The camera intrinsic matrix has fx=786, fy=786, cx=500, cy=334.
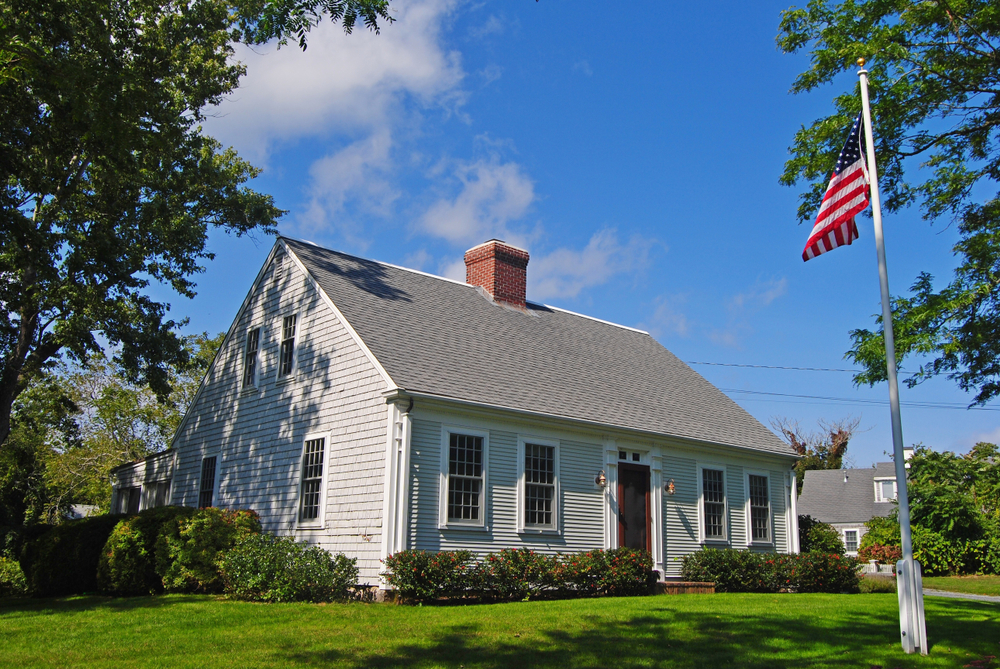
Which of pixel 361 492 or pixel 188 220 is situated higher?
pixel 188 220

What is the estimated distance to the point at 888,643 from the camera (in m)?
8.74

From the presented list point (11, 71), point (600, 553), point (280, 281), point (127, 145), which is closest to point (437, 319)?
point (280, 281)

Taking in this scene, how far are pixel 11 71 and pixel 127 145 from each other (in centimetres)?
154

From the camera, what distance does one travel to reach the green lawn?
761cm

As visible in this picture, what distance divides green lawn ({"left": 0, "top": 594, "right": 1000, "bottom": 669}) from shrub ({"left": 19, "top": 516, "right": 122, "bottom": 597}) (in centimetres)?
308

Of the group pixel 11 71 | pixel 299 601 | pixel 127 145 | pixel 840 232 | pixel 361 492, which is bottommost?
pixel 299 601

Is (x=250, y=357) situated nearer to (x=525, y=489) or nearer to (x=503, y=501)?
(x=503, y=501)

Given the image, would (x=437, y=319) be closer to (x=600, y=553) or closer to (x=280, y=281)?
(x=280, y=281)

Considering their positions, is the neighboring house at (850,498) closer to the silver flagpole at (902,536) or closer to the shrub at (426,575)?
the shrub at (426,575)

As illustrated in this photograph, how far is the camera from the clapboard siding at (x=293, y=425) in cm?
1410

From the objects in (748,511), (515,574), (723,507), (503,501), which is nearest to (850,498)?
(748,511)

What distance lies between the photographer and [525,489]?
15.2m

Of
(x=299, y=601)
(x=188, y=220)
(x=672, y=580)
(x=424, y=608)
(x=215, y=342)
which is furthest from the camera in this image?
(x=215, y=342)

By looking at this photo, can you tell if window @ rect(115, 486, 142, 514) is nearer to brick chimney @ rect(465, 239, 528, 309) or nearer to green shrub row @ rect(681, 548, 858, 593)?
brick chimney @ rect(465, 239, 528, 309)
